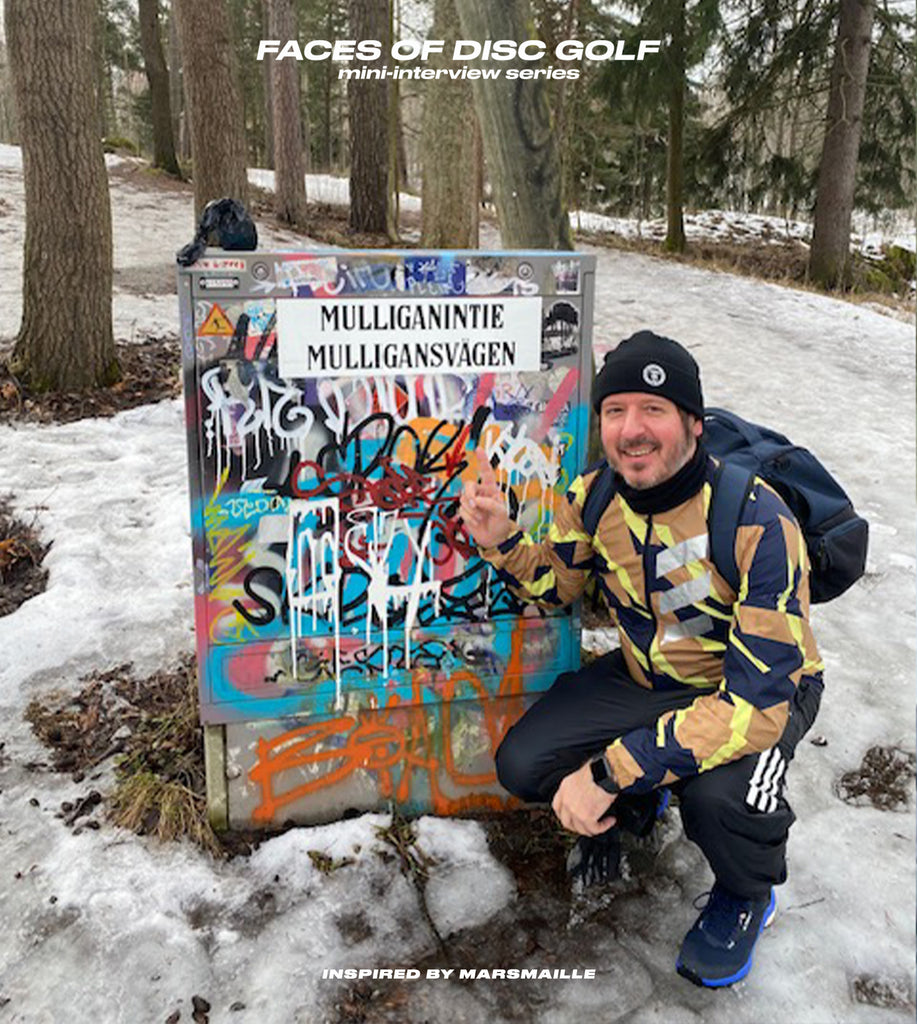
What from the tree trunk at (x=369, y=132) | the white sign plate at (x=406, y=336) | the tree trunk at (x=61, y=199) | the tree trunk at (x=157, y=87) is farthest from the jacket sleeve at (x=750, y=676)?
the tree trunk at (x=157, y=87)

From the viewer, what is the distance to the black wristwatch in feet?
7.17

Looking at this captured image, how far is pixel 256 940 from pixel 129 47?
3012cm

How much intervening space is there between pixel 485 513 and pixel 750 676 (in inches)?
31.3

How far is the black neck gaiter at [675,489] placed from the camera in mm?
2219

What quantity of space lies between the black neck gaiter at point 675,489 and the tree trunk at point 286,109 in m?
13.7

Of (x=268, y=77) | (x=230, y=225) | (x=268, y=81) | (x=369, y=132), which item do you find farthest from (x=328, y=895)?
(x=268, y=81)

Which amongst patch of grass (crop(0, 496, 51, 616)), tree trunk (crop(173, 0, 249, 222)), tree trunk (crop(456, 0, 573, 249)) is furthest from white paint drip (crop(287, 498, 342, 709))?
tree trunk (crop(173, 0, 249, 222))

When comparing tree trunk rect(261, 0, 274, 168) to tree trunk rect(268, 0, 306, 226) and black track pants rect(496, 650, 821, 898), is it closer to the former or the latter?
tree trunk rect(268, 0, 306, 226)

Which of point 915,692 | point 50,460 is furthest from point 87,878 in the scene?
point 50,460

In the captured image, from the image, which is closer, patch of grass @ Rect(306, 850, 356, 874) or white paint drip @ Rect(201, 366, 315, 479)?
white paint drip @ Rect(201, 366, 315, 479)

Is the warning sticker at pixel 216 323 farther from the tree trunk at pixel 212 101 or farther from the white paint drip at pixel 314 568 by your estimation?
the tree trunk at pixel 212 101

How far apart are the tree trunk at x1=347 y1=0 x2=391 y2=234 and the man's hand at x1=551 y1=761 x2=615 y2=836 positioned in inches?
507

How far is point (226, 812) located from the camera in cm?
266

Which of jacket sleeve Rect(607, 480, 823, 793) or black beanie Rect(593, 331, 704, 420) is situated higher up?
black beanie Rect(593, 331, 704, 420)
